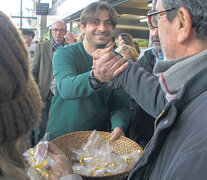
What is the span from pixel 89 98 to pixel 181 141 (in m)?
0.99

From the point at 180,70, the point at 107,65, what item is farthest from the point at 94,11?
the point at 180,70

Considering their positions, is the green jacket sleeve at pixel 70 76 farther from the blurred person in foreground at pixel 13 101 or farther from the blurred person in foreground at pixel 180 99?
the blurred person in foreground at pixel 13 101

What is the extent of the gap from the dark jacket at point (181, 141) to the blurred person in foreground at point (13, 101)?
1.51 feet

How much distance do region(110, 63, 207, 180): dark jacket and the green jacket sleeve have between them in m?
0.63

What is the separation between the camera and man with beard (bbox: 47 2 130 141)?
159 cm

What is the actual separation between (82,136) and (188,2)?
1088 mm

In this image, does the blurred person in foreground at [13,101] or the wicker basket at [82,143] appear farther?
the wicker basket at [82,143]

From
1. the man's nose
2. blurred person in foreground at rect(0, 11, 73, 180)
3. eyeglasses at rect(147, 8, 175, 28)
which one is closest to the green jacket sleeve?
the man's nose

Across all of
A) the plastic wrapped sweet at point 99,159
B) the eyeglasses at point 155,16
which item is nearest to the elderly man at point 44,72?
the plastic wrapped sweet at point 99,159

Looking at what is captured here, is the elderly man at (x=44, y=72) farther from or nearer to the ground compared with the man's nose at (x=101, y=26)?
nearer to the ground

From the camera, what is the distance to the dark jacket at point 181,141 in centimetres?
62

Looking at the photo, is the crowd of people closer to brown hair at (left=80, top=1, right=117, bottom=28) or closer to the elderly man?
brown hair at (left=80, top=1, right=117, bottom=28)

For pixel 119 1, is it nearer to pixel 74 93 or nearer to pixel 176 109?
pixel 74 93

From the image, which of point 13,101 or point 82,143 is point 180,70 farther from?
point 82,143
